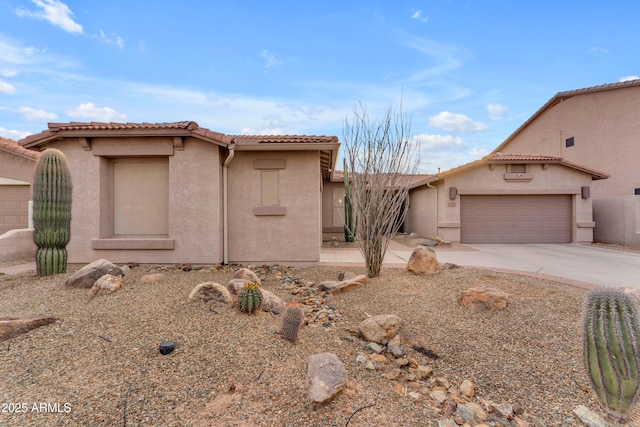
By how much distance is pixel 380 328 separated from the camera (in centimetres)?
342

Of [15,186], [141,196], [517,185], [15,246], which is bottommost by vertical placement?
[15,246]

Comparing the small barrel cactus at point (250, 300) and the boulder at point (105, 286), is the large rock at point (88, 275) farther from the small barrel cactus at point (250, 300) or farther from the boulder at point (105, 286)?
the small barrel cactus at point (250, 300)

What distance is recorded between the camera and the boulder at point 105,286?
4.21m

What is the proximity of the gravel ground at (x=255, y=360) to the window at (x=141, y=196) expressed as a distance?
113 inches

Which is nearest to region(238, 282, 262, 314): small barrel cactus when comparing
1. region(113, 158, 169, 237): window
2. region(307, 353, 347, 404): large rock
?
region(307, 353, 347, 404): large rock

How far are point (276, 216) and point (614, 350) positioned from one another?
20.0ft

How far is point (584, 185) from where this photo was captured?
39.2 ft

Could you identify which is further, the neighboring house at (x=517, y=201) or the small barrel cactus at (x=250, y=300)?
the neighboring house at (x=517, y=201)

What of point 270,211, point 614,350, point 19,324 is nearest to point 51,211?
point 19,324

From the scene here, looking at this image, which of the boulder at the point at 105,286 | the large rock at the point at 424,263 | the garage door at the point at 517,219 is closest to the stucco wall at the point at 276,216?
the large rock at the point at 424,263

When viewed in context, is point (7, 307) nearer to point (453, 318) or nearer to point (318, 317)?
point (318, 317)

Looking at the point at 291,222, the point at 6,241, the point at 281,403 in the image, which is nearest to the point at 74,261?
the point at 6,241

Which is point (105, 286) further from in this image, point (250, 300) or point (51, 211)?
point (250, 300)

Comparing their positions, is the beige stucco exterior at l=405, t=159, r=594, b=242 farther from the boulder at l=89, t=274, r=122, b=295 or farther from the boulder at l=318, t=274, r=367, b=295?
the boulder at l=89, t=274, r=122, b=295
